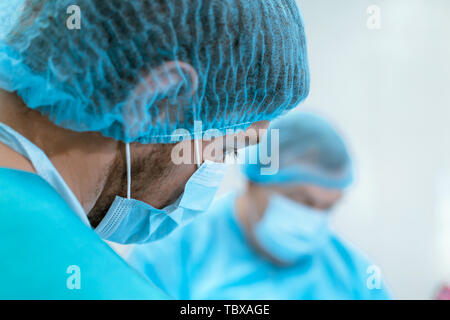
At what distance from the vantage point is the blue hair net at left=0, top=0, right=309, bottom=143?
640 millimetres

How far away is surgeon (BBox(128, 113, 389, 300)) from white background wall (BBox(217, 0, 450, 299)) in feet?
2.06

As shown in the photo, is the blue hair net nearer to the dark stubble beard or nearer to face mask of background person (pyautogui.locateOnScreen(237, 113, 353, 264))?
the dark stubble beard

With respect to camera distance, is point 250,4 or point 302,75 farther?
point 302,75

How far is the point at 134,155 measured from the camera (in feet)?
2.39

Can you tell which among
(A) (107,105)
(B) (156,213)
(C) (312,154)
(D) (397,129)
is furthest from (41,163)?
(D) (397,129)

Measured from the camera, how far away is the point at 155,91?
653 mm

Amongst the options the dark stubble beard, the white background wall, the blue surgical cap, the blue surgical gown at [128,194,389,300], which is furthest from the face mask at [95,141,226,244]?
the white background wall

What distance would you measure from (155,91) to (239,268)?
1362 millimetres

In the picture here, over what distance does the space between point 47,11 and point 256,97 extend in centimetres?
39

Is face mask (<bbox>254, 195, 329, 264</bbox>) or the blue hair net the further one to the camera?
face mask (<bbox>254, 195, 329, 264</bbox>)

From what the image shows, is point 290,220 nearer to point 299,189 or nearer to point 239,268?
point 299,189

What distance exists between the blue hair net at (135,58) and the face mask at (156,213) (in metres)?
0.15
